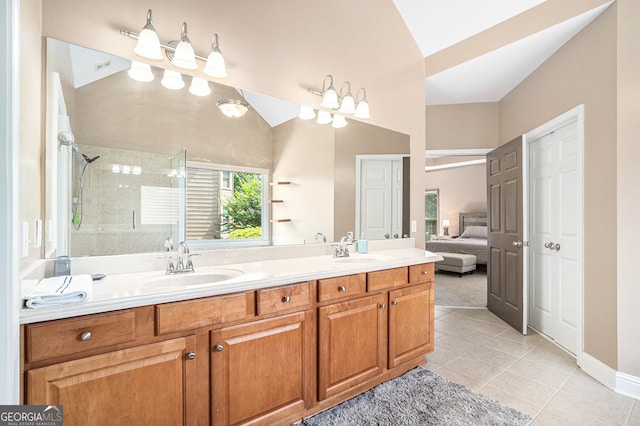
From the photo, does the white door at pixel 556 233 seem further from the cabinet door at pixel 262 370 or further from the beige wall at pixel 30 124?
the beige wall at pixel 30 124

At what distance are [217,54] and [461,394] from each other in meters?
2.68

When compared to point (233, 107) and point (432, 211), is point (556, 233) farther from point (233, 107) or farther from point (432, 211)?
point (432, 211)

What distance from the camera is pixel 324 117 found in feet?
8.32

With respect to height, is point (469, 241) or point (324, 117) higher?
point (324, 117)

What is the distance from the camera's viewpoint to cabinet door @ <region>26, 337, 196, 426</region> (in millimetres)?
1072

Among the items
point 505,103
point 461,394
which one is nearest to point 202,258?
point 461,394

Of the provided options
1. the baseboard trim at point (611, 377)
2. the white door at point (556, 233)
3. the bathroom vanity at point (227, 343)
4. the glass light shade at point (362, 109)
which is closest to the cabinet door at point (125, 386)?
the bathroom vanity at point (227, 343)

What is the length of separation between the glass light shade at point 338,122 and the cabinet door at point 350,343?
1.41 m

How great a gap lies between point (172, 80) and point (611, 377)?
353cm

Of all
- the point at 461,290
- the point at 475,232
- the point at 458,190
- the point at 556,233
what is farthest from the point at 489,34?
the point at 458,190

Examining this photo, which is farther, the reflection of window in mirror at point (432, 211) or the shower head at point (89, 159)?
the reflection of window in mirror at point (432, 211)

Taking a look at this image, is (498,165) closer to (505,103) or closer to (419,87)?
(505,103)

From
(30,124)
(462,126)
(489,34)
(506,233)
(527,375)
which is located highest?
(489,34)

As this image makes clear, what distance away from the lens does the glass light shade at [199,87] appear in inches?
73.9
